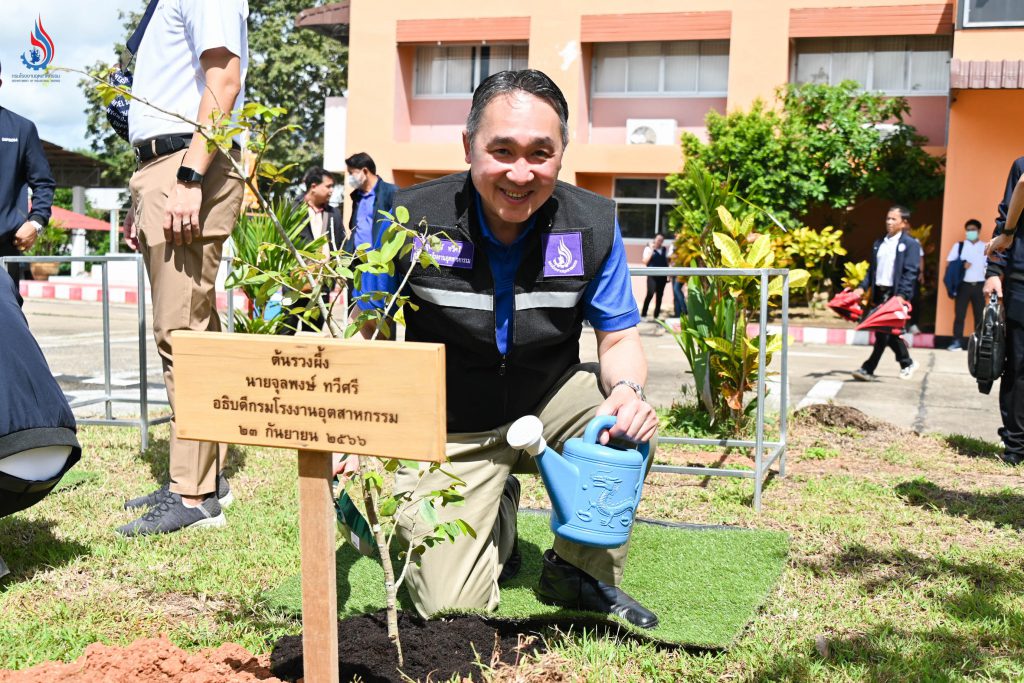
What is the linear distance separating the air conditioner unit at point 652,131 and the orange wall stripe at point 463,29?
2.68 m

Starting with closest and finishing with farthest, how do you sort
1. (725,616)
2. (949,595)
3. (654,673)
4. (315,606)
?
(315,606) < (654,673) < (725,616) < (949,595)

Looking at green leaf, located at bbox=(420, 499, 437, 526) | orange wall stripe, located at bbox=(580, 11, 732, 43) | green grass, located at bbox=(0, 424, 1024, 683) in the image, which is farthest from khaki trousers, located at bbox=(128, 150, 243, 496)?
orange wall stripe, located at bbox=(580, 11, 732, 43)

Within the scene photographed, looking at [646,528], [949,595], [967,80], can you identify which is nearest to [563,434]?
[646,528]

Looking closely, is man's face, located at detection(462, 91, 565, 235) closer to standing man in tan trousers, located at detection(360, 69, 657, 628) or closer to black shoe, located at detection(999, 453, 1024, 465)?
standing man in tan trousers, located at detection(360, 69, 657, 628)

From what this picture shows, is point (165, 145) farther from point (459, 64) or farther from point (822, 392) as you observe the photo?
point (459, 64)

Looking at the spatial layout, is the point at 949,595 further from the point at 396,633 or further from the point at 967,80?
the point at 967,80

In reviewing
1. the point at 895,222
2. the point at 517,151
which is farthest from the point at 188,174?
the point at 895,222

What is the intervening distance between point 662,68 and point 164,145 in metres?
16.9

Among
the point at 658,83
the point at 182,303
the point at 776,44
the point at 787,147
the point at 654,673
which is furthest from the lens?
the point at 658,83

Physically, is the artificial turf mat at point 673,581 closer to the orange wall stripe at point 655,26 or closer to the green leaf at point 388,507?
the green leaf at point 388,507

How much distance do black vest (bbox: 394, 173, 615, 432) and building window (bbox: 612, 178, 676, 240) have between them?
54.4ft

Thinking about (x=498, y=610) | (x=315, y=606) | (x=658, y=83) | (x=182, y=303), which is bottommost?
(x=498, y=610)

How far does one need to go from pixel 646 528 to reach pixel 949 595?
1.16m

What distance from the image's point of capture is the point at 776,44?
17156 millimetres
